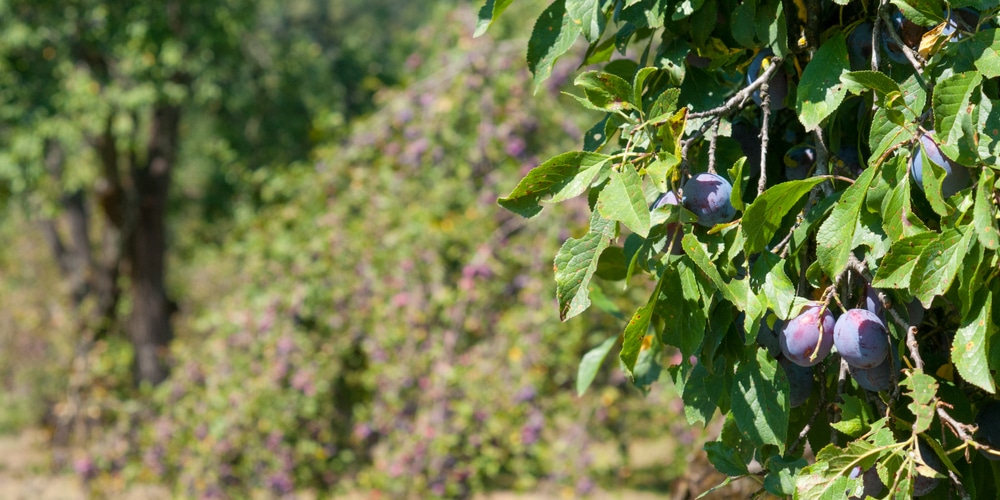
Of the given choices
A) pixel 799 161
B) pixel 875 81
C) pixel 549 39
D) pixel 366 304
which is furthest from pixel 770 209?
pixel 366 304

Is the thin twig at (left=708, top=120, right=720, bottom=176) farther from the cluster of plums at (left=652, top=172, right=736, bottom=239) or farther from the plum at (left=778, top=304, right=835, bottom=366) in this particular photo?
the plum at (left=778, top=304, right=835, bottom=366)

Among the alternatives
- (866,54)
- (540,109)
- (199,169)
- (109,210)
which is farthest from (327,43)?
(866,54)

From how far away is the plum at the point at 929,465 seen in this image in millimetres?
812

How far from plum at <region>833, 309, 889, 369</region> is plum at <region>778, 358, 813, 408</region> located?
11cm

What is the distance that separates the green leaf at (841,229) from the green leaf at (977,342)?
0.11 m

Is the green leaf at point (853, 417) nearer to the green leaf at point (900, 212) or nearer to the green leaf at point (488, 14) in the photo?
the green leaf at point (900, 212)

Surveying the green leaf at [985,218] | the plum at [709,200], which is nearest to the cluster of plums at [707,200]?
the plum at [709,200]

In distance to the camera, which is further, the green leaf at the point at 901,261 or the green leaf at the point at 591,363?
the green leaf at the point at 591,363

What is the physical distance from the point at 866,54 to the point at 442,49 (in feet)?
13.5

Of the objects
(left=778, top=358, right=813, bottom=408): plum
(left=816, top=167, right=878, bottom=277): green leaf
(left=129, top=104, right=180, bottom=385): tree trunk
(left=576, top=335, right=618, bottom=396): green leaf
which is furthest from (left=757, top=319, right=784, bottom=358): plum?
(left=129, top=104, right=180, bottom=385): tree trunk

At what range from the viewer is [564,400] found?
413 centimetres

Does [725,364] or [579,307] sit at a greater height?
[579,307]

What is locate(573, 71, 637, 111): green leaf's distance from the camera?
83 centimetres

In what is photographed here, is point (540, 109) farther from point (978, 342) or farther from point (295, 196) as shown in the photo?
point (978, 342)
